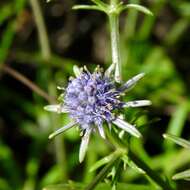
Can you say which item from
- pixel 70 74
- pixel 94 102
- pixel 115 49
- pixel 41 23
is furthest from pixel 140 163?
pixel 70 74

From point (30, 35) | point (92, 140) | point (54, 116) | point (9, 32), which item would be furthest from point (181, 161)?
point (30, 35)

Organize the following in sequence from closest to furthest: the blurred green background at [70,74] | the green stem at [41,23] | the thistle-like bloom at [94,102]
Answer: the thistle-like bloom at [94,102]
the green stem at [41,23]
the blurred green background at [70,74]

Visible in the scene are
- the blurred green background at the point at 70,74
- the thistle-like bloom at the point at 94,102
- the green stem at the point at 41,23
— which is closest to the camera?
the thistle-like bloom at the point at 94,102

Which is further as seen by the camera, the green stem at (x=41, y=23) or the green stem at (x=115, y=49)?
the green stem at (x=41, y=23)

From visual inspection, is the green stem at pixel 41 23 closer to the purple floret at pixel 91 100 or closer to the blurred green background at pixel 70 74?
the blurred green background at pixel 70 74

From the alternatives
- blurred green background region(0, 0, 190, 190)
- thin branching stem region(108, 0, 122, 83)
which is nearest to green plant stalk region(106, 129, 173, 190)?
thin branching stem region(108, 0, 122, 83)

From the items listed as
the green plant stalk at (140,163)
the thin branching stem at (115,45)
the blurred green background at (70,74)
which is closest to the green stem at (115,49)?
the thin branching stem at (115,45)

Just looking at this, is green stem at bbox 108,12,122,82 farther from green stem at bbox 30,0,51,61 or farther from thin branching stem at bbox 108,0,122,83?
green stem at bbox 30,0,51,61
